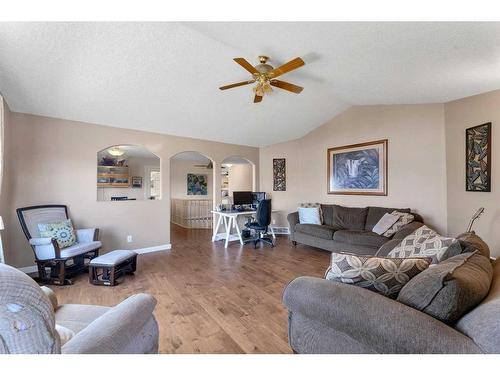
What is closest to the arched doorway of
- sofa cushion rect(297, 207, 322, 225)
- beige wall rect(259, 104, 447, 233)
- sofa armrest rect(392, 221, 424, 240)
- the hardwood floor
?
the hardwood floor

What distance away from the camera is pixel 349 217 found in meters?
4.38

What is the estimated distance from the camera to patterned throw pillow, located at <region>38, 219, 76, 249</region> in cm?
307

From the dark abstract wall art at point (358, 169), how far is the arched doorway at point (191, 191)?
12.1 ft

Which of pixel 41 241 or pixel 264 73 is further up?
pixel 264 73

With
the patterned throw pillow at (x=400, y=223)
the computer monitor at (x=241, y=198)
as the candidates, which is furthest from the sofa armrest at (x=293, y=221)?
the patterned throw pillow at (x=400, y=223)

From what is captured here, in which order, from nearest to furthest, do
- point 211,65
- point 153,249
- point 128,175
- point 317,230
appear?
point 211,65 < point 317,230 < point 153,249 < point 128,175

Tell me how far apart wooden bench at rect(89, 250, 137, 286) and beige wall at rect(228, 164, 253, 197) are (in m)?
5.95

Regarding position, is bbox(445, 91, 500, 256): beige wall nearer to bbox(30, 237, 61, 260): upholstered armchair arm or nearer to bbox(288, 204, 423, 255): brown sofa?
bbox(288, 204, 423, 255): brown sofa

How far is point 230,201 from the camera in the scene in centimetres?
577

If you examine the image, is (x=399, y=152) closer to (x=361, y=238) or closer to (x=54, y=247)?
(x=361, y=238)

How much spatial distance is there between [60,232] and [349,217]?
14.9ft

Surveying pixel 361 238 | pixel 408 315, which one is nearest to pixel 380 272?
pixel 408 315

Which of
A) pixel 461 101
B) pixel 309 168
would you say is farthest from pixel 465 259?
pixel 309 168

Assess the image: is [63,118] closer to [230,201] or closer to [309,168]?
[230,201]
